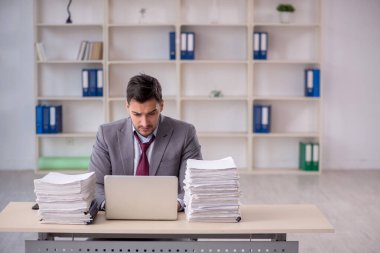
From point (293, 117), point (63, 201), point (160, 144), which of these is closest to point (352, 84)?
point (293, 117)

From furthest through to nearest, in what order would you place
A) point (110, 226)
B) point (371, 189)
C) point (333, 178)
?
point (333, 178), point (371, 189), point (110, 226)

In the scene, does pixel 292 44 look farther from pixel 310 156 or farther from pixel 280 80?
pixel 310 156

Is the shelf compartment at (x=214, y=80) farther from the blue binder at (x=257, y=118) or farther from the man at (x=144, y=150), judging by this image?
the man at (x=144, y=150)

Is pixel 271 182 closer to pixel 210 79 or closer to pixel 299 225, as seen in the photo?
pixel 210 79

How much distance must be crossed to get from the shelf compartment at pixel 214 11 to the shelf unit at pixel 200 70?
0.01 meters

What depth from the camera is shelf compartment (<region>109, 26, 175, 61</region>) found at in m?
8.04

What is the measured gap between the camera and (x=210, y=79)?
26.7ft

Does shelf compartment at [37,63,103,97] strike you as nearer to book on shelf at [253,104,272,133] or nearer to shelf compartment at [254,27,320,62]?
book on shelf at [253,104,272,133]

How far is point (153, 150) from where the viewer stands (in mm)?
3777

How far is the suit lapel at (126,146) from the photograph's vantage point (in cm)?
378

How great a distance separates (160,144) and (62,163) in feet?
14.5

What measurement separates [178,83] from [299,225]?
4.80m

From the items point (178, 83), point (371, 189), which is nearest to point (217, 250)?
point (371, 189)

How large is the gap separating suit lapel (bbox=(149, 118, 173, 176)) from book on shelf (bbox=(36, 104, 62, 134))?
4.23 meters
